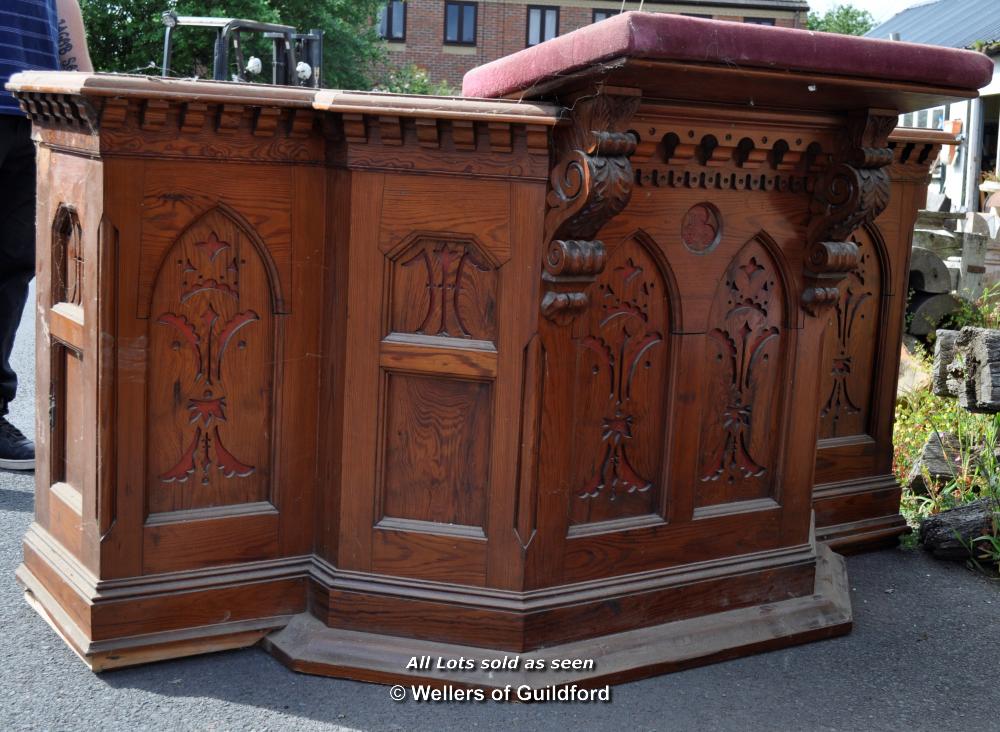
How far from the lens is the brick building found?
42219mm

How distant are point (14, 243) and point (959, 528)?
4.06 metres

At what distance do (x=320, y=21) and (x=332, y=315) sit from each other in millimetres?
28393

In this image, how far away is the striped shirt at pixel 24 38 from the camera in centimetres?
461

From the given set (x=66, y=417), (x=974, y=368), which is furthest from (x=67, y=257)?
(x=974, y=368)

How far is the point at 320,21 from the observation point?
97.8 ft

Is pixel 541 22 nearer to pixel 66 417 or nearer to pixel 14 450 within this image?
pixel 14 450

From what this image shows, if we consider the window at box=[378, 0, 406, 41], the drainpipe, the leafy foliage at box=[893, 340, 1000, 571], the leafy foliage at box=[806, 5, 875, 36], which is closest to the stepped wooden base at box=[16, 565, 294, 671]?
the leafy foliage at box=[893, 340, 1000, 571]

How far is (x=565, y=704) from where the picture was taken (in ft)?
9.96

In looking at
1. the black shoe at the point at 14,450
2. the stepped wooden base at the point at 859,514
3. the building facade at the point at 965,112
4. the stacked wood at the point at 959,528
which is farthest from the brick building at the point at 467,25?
the stacked wood at the point at 959,528

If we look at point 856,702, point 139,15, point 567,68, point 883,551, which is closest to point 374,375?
point 567,68

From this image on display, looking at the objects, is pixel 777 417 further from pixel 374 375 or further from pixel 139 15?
pixel 139 15

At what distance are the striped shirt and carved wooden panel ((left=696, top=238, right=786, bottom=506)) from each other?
119 inches

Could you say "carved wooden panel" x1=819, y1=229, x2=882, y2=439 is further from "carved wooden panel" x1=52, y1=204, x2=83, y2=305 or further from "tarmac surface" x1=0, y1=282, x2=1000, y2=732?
"carved wooden panel" x1=52, y1=204, x2=83, y2=305

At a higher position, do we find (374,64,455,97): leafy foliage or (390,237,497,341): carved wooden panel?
(374,64,455,97): leafy foliage
